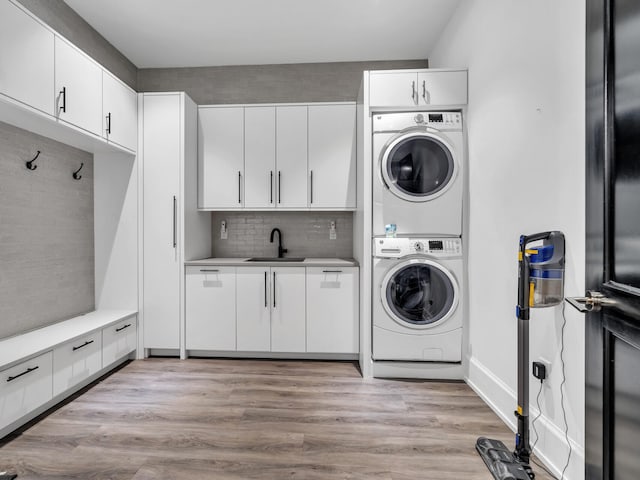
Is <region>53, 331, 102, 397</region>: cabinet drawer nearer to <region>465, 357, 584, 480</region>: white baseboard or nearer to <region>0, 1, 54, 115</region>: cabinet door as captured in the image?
<region>0, 1, 54, 115</region>: cabinet door

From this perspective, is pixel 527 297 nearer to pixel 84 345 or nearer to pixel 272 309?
pixel 272 309

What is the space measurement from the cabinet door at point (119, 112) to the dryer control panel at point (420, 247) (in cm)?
230

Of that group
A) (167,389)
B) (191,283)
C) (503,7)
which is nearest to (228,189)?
(191,283)

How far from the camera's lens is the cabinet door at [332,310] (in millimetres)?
3041

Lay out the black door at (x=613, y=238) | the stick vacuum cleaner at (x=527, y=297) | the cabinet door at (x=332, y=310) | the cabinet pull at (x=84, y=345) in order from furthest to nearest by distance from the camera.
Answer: the cabinet door at (x=332, y=310), the cabinet pull at (x=84, y=345), the stick vacuum cleaner at (x=527, y=297), the black door at (x=613, y=238)

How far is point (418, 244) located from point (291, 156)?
59.0 inches

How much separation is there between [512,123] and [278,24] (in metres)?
2.08

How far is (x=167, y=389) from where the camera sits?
2508mm

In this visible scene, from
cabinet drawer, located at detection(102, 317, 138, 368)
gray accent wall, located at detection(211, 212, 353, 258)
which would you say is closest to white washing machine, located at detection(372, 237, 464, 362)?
gray accent wall, located at detection(211, 212, 353, 258)

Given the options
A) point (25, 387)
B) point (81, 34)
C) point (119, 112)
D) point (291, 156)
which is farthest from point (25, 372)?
point (81, 34)

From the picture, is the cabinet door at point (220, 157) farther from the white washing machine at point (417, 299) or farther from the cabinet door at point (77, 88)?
the white washing machine at point (417, 299)

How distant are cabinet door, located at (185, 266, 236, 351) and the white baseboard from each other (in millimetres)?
2035

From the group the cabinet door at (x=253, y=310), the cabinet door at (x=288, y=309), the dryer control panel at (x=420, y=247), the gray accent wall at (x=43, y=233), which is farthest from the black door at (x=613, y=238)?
the gray accent wall at (x=43, y=233)

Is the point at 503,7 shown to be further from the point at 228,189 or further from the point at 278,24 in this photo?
the point at 228,189
